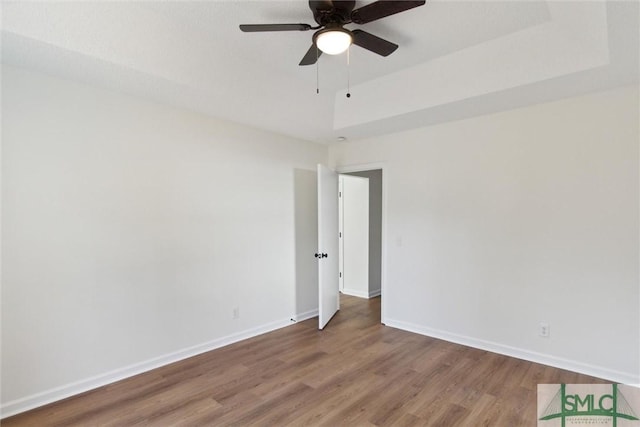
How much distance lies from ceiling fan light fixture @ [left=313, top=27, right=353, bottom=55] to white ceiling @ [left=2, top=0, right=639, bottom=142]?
369mm

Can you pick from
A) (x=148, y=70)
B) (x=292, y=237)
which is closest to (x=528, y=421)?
(x=292, y=237)

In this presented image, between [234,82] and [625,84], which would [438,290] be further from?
[234,82]

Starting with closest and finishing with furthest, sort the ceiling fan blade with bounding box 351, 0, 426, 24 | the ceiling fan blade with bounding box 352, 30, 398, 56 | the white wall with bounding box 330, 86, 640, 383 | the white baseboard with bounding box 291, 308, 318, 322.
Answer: the ceiling fan blade with bounding box 351, 0, 426, 24 < the ceiling fan blade with bounding box 352, 30, 398, 56 < the white wall with bounding box 330, 86, 640, 383 < the white baseboard with bounding box 291, 308, 318, 322

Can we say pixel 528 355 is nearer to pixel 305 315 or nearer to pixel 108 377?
pixel 305 315

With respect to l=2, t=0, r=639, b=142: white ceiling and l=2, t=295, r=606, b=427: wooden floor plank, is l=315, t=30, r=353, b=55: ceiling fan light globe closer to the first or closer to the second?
l=2, t=0, r=639, b=142: white ceiling

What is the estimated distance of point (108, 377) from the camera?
9.05 feet

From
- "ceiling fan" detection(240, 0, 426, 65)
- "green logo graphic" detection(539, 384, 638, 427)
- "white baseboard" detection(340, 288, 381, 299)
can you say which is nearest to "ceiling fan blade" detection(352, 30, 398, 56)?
"ceiling fan" detection(240, 0, 426, 65)

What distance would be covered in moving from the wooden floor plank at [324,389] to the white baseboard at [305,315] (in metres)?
0.69

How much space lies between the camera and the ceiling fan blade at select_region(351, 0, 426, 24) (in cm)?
172

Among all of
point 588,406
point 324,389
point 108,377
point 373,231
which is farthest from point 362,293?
point 108,377

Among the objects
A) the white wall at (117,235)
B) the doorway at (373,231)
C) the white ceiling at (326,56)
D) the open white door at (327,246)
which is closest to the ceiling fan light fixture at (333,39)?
the white ceiling at (326,56)

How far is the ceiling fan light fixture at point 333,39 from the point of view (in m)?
1.93

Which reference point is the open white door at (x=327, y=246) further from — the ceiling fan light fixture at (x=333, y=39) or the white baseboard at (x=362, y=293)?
the ceiling fan light fixture at (x=333, y=39)

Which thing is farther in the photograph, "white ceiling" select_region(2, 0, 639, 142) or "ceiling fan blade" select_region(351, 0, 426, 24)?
"white ceiling" select_region(2, 0, 639, 142)
